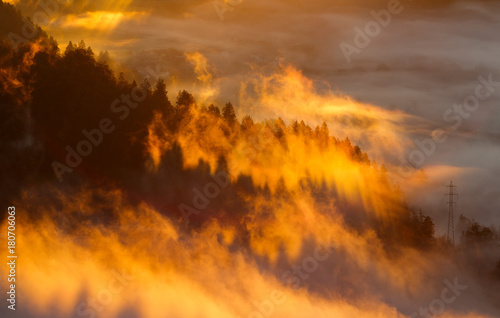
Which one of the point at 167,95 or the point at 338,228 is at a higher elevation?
the point at 167,95

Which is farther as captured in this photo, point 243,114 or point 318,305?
point 243,114

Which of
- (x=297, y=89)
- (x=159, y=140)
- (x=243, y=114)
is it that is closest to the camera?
(x=159, y=140)

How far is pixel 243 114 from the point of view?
10431cm

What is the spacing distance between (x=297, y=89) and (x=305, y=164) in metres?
41.6

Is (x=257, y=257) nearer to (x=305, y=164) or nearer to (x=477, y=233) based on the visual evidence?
(x=305, y=164)

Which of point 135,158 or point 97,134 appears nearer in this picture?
point 97,134

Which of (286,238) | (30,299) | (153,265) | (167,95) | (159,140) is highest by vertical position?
(167,95)

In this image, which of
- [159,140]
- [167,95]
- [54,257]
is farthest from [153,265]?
[167,95]

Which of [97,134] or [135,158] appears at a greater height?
[97,134]

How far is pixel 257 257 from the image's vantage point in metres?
85.9

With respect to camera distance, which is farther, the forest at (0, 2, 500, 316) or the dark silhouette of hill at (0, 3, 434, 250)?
the dark silhouette of hill at (0, 3, 434, 250)

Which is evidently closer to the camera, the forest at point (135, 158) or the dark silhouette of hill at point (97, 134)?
the forest at point (135, 158)

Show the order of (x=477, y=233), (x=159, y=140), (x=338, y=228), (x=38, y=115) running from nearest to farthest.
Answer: (x=38, y=115), (x=159, y=140), (x=338, y=228), (x=477, y=233)

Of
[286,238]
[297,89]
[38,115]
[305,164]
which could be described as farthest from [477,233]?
[38,115]
